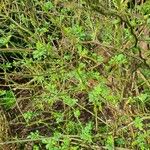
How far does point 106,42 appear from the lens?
9.64 ft

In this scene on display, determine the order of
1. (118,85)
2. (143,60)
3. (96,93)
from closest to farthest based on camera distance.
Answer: (143,60) < (96,93) < (118,85)

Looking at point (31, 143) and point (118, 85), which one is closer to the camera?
point (118, 85)

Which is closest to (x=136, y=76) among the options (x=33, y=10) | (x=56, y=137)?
(x=56, y=137)

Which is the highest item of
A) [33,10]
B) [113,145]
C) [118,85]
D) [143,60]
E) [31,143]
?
[33,10]

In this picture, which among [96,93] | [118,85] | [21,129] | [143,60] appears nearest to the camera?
[143,60]

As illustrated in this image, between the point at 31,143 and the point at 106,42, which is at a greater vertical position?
the point at 106,42

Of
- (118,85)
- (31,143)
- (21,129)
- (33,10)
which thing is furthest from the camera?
(21,129)

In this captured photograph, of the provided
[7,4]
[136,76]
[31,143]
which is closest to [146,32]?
[136,76]

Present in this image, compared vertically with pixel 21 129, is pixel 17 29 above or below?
above

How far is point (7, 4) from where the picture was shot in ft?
11.8

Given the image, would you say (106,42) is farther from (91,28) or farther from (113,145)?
(113,145)

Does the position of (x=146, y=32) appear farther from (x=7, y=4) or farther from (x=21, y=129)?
(x=21, y=129)

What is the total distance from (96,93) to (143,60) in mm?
410

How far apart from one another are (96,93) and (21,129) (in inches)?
63.2
